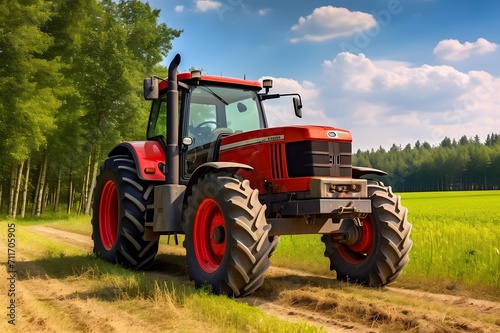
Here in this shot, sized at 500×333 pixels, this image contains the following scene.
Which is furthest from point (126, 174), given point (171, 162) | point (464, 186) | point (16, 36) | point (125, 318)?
point (464, 186)

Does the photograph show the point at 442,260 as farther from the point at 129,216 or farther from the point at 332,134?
the point at 129,216

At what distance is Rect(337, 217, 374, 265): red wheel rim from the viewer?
7.29 metres

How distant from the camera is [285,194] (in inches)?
261

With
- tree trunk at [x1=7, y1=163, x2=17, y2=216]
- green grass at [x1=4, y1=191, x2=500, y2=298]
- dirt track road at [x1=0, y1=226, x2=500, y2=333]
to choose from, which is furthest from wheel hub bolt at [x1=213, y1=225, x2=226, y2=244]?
tree trunk at [x1=7, y1=163, x2=17, y2=216]

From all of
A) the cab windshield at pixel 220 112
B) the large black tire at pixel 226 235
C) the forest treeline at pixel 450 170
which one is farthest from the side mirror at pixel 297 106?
the forest treeline at pixel 450 170

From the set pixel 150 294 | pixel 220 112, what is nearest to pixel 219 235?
pixel 150 294

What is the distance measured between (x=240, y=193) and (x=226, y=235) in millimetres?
538

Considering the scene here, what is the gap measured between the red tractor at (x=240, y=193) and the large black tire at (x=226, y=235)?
1 centimetres

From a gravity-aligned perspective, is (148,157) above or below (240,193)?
above

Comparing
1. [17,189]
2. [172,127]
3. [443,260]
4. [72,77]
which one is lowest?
[443,260]

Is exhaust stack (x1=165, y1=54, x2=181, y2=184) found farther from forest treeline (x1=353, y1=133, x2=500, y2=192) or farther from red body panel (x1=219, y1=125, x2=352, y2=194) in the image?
forest treeline (x1=353, y1=133, x2=500, y2=192)

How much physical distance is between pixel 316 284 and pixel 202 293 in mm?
1920

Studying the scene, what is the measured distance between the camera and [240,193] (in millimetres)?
6020

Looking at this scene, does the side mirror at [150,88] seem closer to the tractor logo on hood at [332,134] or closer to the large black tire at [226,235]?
the large black tire at [226,235]
